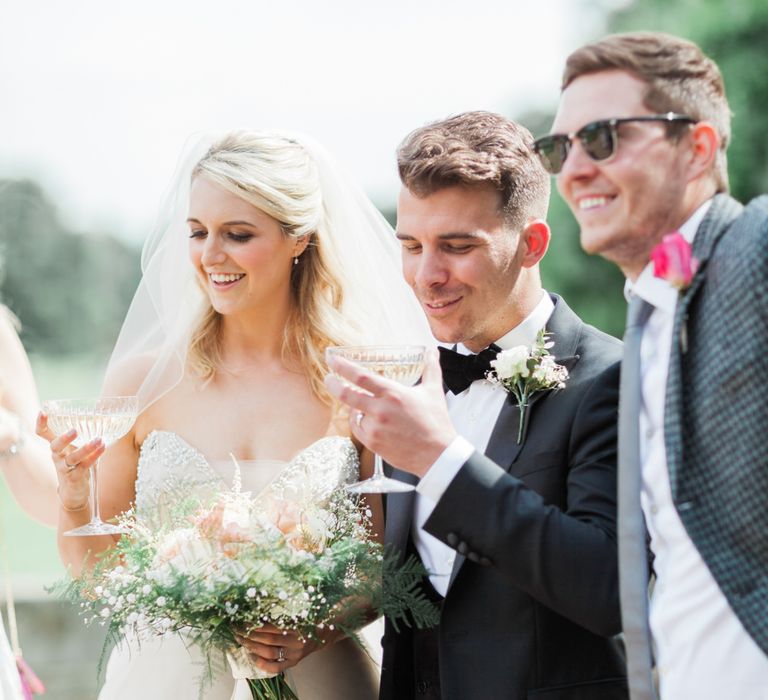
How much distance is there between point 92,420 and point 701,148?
7.22 ft

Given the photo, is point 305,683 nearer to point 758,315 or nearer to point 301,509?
point 301,509

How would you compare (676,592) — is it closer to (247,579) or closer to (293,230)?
(247,579)

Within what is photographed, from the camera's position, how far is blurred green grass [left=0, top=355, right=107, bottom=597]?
2500cm

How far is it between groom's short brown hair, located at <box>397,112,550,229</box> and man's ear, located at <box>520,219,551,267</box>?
0.03 meters

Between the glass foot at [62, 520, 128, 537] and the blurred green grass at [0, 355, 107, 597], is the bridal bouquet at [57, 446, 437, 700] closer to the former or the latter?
the glass foot at [62, 520, 128, 537]

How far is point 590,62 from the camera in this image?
2.64m

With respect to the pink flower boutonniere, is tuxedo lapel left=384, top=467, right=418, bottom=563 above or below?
below

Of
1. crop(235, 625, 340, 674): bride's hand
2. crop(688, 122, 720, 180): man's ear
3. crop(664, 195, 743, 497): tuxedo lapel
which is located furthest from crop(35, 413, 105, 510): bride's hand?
crop(688, 122, 720, 180): man's ear

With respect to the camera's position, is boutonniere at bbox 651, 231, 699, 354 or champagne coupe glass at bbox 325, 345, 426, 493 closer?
boutonniere at bbox 651, 231, 699, 354

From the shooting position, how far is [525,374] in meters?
3.19

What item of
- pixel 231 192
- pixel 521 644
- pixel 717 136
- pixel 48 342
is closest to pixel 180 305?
pixel 231 192

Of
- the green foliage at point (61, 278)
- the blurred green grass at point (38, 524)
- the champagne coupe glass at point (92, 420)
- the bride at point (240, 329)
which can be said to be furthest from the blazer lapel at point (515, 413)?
the green foliage at point (61, 278)

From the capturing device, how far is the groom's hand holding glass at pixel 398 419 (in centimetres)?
277

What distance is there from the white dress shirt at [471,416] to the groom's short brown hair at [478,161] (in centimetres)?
35
